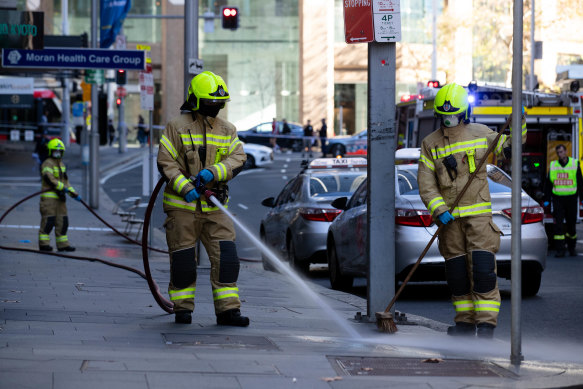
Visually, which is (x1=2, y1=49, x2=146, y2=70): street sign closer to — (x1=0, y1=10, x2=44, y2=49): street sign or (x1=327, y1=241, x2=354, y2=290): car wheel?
(x1=0, y1=10, x2=44, y2=49): street sign

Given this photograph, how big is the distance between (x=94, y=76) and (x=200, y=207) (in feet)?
58.6

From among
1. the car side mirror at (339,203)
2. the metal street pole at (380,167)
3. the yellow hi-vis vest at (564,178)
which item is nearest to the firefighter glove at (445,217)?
the metal street pole at (380,167)

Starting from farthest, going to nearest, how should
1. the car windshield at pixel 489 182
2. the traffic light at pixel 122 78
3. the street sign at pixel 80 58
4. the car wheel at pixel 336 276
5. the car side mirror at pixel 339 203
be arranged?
the traffic light at pixel 122 78 < the street sign at pixel 80 58 < the car side mirror at pixel 339 203 < the car wheel at pixel 336 276 < the car windshield at pixel 489 182

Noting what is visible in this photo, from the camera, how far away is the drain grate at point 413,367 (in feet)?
21.3

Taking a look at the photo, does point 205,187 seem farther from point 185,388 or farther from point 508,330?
point 508,330

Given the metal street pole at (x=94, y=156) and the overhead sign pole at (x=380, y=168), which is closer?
the overhead sign pole at (x=380, y=168)

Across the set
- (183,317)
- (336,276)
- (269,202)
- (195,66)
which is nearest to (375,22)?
(183,317)

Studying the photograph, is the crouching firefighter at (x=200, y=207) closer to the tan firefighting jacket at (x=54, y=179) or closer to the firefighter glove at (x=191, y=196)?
the firefighter glove at (x=191, y=196)

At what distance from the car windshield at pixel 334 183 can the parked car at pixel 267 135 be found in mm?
33038

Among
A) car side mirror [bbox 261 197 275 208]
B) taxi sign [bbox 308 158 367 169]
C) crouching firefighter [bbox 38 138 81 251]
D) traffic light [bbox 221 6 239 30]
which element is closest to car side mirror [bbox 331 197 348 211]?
taxi sign [bbox 308 158 367 169]

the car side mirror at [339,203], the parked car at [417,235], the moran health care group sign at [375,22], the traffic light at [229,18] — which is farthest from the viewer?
the traffic light at [229,18]

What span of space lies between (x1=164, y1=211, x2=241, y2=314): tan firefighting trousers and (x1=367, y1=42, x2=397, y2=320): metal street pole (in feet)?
4.10

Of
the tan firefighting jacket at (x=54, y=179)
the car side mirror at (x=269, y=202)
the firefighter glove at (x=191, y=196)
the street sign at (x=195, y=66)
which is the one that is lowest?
the car side mirror at (x=269, y=202)

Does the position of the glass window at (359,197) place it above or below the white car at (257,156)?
above
